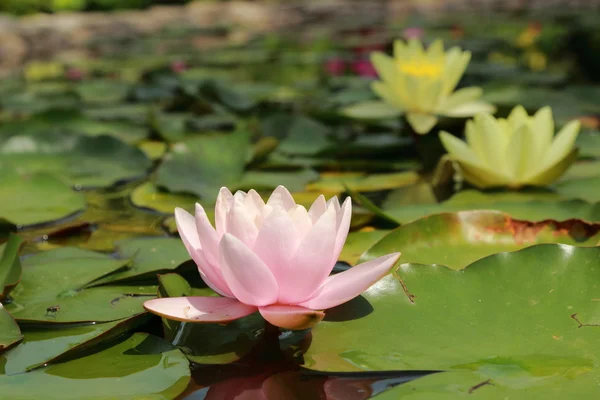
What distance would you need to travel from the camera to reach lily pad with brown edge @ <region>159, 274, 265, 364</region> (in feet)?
2.88

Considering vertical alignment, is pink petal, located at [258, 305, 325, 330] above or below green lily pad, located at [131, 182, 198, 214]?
above

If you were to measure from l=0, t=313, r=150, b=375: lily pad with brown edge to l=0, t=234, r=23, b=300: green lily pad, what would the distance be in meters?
0.11

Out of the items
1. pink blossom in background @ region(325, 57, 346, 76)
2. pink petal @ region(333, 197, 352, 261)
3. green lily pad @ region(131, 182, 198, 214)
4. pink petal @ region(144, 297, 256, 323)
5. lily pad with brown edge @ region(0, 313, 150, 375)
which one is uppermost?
pink petal @ region(333, 197, 352, 261)

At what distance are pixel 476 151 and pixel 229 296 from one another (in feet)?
2.91

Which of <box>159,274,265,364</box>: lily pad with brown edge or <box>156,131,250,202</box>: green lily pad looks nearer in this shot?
<box>159,274,265,364</box>: lily pad with brown edge

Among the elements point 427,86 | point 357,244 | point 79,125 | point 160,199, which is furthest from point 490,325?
point 79,125

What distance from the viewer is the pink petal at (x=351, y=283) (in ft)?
2.73

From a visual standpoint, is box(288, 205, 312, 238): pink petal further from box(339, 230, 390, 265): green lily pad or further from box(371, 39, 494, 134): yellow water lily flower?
box(371, 39, 494, 134): yellow water lily flower

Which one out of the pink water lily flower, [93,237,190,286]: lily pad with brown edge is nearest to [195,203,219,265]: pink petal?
the pink water lily flower

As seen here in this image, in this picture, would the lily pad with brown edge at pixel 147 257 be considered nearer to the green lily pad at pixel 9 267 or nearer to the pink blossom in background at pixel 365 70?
the green lily pad at pixel 9 267

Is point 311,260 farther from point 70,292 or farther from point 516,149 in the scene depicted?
point 516,149

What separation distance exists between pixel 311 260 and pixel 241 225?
9 cm

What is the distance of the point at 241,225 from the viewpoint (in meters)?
0.84

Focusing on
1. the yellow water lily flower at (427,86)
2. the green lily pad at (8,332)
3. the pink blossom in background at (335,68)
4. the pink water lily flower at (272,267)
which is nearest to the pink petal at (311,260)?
the pink water lily flower at (272,267)
